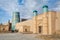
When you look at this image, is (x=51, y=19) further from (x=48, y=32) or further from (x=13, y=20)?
(x=13, y=20)

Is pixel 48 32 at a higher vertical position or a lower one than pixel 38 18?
lower

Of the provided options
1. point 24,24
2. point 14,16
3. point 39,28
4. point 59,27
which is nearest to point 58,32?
point 59,27

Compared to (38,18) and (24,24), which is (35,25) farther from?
(24,24)

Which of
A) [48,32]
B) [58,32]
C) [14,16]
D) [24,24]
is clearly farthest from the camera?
[14,16]

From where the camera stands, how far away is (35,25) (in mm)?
29750

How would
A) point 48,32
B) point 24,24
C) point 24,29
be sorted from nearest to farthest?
point 48,32, point 24,29, point 24,24

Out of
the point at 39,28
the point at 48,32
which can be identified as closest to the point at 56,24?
the point at 48,32

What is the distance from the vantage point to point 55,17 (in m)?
22.5

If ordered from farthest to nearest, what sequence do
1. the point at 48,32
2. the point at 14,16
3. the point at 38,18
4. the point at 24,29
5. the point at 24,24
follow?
the point at 14,16, the point at 24,24, the point at 24,29, the point at 38,18, the point at 48,32

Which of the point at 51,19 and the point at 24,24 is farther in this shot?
the point at 24,24

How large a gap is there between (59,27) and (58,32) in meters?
0.89

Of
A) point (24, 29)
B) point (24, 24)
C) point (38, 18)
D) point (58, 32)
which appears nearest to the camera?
point (58, 32)

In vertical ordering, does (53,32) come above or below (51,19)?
below

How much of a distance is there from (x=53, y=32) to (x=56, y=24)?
1.61 metres
